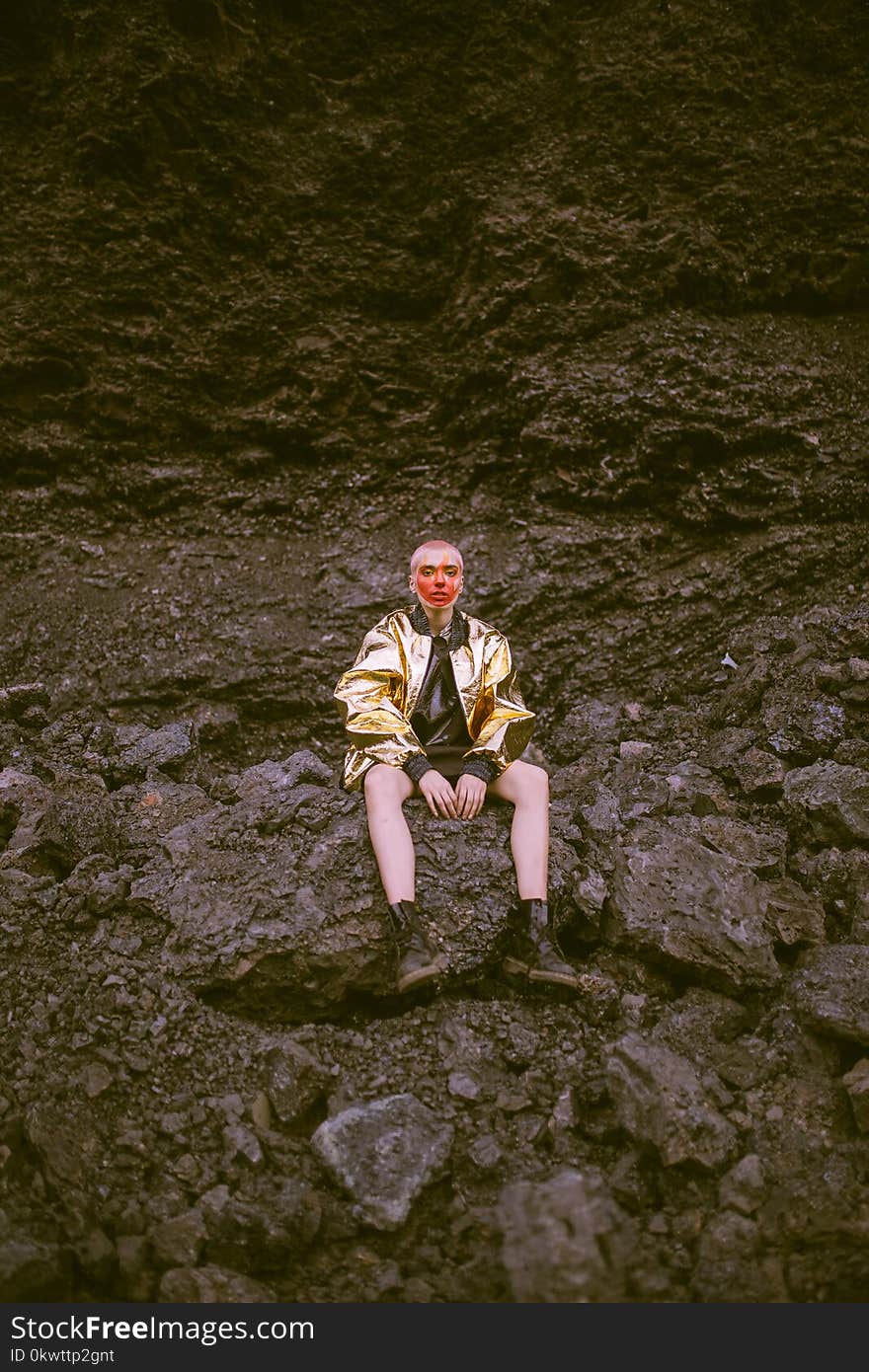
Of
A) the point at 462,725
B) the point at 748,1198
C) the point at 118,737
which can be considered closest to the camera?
the point at 748,1198

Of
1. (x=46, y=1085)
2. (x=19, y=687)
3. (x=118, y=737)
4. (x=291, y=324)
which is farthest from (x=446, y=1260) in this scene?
(x=291, y=324)

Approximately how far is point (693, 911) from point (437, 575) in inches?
64.7

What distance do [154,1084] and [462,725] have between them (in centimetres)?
169

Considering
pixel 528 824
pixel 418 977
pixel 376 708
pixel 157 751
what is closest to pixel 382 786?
pixel 376 708

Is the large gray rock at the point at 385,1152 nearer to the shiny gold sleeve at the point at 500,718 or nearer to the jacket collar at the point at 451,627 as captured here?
the shiny gold sleeve at the point at 500,718

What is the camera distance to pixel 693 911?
2.99 m

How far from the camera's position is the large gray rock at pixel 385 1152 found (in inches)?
92.4

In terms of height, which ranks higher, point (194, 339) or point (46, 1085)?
point (194, 339)

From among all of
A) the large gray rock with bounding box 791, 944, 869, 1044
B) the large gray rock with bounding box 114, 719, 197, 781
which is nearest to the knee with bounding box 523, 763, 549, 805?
the large gray rock with bounding box 791, 944, 869, 1044

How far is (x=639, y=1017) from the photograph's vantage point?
2.83 meters

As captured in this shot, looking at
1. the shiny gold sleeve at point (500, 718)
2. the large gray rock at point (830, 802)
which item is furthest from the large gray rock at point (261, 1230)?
the large gray rock at point (830, 802)

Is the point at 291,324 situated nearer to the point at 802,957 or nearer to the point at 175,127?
the point at 175,127

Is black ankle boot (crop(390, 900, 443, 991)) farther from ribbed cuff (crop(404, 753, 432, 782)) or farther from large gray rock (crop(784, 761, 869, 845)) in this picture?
large gray rock (crop(784, 761, 869, 845))

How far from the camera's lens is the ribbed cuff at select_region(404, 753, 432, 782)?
3061 millimetres
